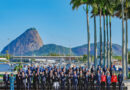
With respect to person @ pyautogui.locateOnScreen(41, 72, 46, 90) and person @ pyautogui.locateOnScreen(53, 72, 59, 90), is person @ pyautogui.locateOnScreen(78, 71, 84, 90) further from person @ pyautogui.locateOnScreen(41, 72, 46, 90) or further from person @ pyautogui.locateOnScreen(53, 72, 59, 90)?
person @ pyautogui.locateOnScreen(41, 72, 46, 90)

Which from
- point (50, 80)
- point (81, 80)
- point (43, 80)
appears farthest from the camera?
point (43, 80)

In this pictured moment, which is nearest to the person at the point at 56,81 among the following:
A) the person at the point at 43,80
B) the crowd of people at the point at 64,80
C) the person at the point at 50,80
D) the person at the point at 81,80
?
the crowd of people at the point at 64,80

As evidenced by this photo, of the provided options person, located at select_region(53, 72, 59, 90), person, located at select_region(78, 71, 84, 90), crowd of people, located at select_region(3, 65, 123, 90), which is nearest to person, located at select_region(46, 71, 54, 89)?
crowd of people, located at select_region(3, 65, 123, 90)

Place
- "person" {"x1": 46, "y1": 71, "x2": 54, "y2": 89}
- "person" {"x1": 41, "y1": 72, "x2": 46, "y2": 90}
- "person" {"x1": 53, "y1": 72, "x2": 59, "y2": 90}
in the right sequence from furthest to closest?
1. "person" {"x1": 41, "y1": 72, "x2": 46, "y2": 90}
2. "person" {"x1": 46, "y1": 71, "x2": 54, "y2": 89}
3. "person" {"x1": 53, "y1": 72, "x2": 59, "y2": 90}

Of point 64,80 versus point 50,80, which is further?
point 50,80

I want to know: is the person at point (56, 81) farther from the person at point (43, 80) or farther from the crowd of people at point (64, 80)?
the person at point (43, 80)

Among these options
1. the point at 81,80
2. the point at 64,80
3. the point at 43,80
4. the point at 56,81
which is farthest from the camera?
the point at 43,80

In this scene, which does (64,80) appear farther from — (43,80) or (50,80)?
(43,80)

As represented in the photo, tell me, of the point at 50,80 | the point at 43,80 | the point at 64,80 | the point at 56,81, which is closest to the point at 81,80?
the point at 64,80

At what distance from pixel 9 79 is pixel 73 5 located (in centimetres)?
2148

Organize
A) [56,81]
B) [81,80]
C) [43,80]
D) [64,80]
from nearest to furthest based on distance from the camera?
[56,81], [64,80], [81,80], [43,80]

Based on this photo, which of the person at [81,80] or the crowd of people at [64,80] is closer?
the crowd of people at [64,80]

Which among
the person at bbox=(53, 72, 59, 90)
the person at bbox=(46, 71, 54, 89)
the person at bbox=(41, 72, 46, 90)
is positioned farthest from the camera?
the person at bbox=(41, 72, 46, 90)

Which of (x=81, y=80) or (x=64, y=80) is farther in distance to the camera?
(x=81, y=80)
